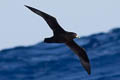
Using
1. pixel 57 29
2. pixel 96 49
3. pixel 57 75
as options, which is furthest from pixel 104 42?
pixel 57 29

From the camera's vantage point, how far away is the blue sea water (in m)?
28.2

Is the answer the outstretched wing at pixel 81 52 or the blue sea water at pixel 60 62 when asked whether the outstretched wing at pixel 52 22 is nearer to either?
the outstretched wing at pixel 81 52

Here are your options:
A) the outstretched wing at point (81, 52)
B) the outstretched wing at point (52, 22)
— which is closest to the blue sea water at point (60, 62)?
the outstretched wing at point (81, 52)

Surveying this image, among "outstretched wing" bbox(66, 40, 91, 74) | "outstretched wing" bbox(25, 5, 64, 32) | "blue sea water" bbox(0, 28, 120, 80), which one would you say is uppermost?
"outstretched wing" bbox(25, 5, 64, 32)

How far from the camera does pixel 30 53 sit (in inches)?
1396

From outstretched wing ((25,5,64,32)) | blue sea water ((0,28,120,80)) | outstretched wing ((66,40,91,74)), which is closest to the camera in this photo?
outstretched wing ((25,5,64,32))

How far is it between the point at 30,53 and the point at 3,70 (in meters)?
4.68

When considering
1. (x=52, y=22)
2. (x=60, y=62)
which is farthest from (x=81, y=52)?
(x=60, y=62)

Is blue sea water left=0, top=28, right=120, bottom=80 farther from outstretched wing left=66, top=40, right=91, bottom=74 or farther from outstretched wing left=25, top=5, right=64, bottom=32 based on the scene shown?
outstretched wing left=25, top=5, right=64, bottom=32

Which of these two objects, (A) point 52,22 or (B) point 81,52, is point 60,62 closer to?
(B) point 81,52

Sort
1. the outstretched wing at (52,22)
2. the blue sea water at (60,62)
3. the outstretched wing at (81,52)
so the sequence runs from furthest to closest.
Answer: the blue sea water at (60,62)
the outstretched wing at (81,52)
the outstretched wing at (52,22)

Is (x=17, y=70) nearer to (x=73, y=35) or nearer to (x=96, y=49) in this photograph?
(x=96, y=49)

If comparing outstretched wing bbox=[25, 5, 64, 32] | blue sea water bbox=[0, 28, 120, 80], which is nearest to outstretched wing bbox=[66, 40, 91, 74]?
outstretched wing bbox=[25, 5, 64, 32]

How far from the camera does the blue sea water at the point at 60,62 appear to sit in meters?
28.2
